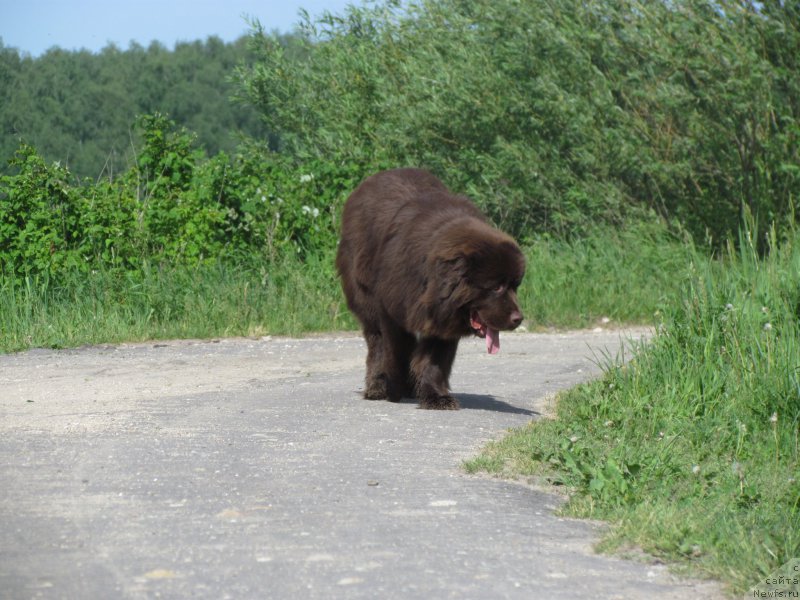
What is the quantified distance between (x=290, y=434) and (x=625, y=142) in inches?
432

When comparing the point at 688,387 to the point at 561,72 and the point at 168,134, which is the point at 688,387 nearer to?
the point at 168,134

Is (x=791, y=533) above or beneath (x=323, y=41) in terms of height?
beneath

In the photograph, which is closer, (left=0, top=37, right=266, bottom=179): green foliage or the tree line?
the tree line

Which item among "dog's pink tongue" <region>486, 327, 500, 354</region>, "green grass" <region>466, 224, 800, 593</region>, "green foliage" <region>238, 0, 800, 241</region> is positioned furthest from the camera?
"green foliage" <region>238, 0, 800, 241</region>

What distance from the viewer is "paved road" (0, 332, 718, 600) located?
4.69m

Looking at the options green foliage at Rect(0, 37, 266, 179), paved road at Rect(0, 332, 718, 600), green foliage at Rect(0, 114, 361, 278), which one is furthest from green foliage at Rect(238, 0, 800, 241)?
green foliage at Rect(0, 37, 266, 179)

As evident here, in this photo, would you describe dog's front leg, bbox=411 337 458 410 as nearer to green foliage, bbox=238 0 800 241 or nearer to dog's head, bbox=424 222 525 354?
dog's head, bbox=424 222 525 354

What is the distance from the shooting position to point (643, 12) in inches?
693

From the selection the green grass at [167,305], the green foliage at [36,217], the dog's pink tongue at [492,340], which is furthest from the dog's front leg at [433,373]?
the green foliage at [36,217]

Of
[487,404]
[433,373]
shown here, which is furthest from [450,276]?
[487,404]

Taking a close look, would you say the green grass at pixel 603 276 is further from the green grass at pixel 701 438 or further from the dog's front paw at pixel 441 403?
the dog's front paw at pixel 441 403

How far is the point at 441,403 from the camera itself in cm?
888

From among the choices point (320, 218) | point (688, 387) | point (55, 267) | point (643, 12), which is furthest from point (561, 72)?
point (688, 387)

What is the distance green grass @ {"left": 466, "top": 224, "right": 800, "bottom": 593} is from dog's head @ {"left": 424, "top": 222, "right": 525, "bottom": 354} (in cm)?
82
